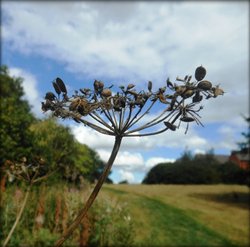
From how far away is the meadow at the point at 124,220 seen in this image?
8.08 meters

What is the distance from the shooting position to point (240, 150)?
29.7m

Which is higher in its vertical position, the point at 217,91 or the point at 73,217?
the point at 217,91

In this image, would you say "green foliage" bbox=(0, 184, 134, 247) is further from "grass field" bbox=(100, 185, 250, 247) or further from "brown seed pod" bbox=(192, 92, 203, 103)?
"brown seed pod" bbox=(192, 92, 203, 103)

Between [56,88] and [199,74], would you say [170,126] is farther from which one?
[56,88]

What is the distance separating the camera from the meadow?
318 inches

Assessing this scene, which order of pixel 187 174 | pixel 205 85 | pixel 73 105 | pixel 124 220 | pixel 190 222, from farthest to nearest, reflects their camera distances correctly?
pixel 187 174 → pixel 190 222 → pixel 124 220 → pixel 73 105 → pixel 205 85

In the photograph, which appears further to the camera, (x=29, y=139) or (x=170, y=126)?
(x=29, y=139)

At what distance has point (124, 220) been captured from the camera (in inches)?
395

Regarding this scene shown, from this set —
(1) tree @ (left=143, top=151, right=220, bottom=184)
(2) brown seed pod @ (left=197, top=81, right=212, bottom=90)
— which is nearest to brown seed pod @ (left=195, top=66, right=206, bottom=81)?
(2) brown seed pod @ (left=197, top=81, right=212, bottom=90)

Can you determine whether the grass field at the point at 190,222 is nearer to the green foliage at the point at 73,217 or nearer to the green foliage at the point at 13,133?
the green foliage at the point at 73,217

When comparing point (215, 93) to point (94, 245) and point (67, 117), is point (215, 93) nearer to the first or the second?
point (67, 117)

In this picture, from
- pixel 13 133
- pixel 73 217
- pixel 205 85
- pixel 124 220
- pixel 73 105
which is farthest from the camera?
pixel 13 133

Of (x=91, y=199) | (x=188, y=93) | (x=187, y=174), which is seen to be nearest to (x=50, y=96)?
(x=91, y=199)

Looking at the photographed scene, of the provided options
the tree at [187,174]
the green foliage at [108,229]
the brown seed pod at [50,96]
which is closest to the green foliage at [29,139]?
the green foliage at [108,229]
